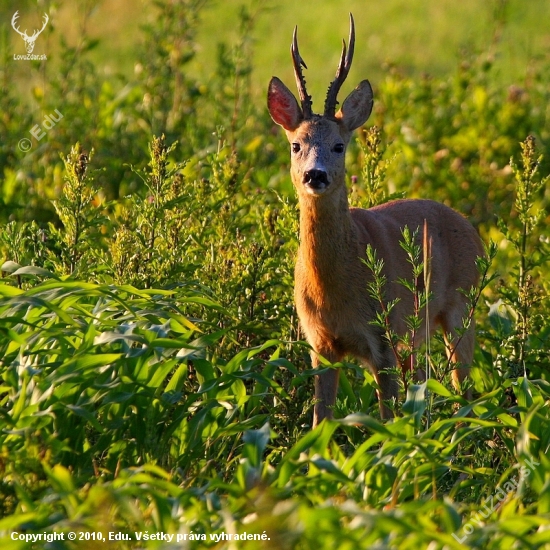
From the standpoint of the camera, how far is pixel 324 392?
18.5 ft

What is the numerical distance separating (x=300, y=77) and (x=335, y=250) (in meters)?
0.97

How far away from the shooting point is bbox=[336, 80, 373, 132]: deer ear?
6176mm

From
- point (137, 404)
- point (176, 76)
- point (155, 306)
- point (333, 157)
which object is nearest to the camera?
point (137, 404)

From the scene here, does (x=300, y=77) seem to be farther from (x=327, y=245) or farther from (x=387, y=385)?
(x=387, y=385)

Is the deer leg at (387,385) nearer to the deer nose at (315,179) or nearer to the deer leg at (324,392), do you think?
the deer leg at (324,392)

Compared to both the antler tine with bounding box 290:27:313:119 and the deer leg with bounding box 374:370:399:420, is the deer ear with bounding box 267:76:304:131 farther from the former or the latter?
the deer leg with bounding box 374:370:399:420

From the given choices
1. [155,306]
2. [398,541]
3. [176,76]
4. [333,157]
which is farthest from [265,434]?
[176,76]

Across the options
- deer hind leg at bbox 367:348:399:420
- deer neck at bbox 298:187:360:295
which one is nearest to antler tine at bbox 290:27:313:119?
deer neck at bbox 298:187:360:295

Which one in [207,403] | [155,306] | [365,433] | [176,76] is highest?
[176,76]

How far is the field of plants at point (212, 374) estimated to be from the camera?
365 centimetres

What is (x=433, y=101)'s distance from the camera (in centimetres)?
1020

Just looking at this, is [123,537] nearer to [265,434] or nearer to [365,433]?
[265,434]

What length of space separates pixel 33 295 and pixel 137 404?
0.75m

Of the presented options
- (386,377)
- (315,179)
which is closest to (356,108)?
(315,179)
